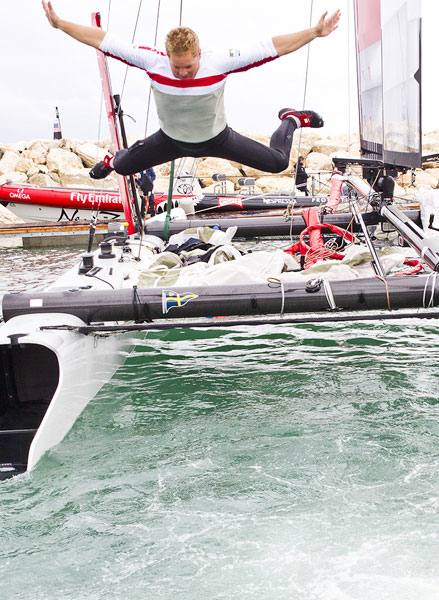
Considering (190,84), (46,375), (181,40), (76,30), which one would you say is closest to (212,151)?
(190,84)

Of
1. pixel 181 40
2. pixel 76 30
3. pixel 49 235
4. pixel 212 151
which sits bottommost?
pixel 49 235

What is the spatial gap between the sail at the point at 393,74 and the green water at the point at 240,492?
198cm

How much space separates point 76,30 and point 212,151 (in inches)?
43.6

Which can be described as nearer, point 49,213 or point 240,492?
point 240,492

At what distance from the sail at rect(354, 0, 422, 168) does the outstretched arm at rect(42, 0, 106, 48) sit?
2.50 m

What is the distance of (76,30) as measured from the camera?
150 inches

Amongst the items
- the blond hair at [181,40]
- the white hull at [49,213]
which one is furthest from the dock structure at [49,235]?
the blond hair at [181,40]

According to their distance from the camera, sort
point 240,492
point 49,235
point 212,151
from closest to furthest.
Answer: point 240,492 < point 212,151 < point 49,235

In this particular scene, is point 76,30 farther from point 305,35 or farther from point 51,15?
point 305,35

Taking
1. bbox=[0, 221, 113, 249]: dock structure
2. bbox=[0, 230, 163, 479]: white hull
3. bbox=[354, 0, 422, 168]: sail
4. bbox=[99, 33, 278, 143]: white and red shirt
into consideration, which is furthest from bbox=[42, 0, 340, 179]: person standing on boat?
bbox=[0, 221, 113, 249]: dock structure

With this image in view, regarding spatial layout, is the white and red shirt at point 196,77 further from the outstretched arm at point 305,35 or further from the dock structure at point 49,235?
the dock structure at point 49,235

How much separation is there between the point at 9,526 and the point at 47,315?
1.33m

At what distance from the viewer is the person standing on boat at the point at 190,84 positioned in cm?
368

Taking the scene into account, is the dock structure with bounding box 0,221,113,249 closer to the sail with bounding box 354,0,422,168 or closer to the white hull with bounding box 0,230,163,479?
the sail with bounding box 354,0,422,168
